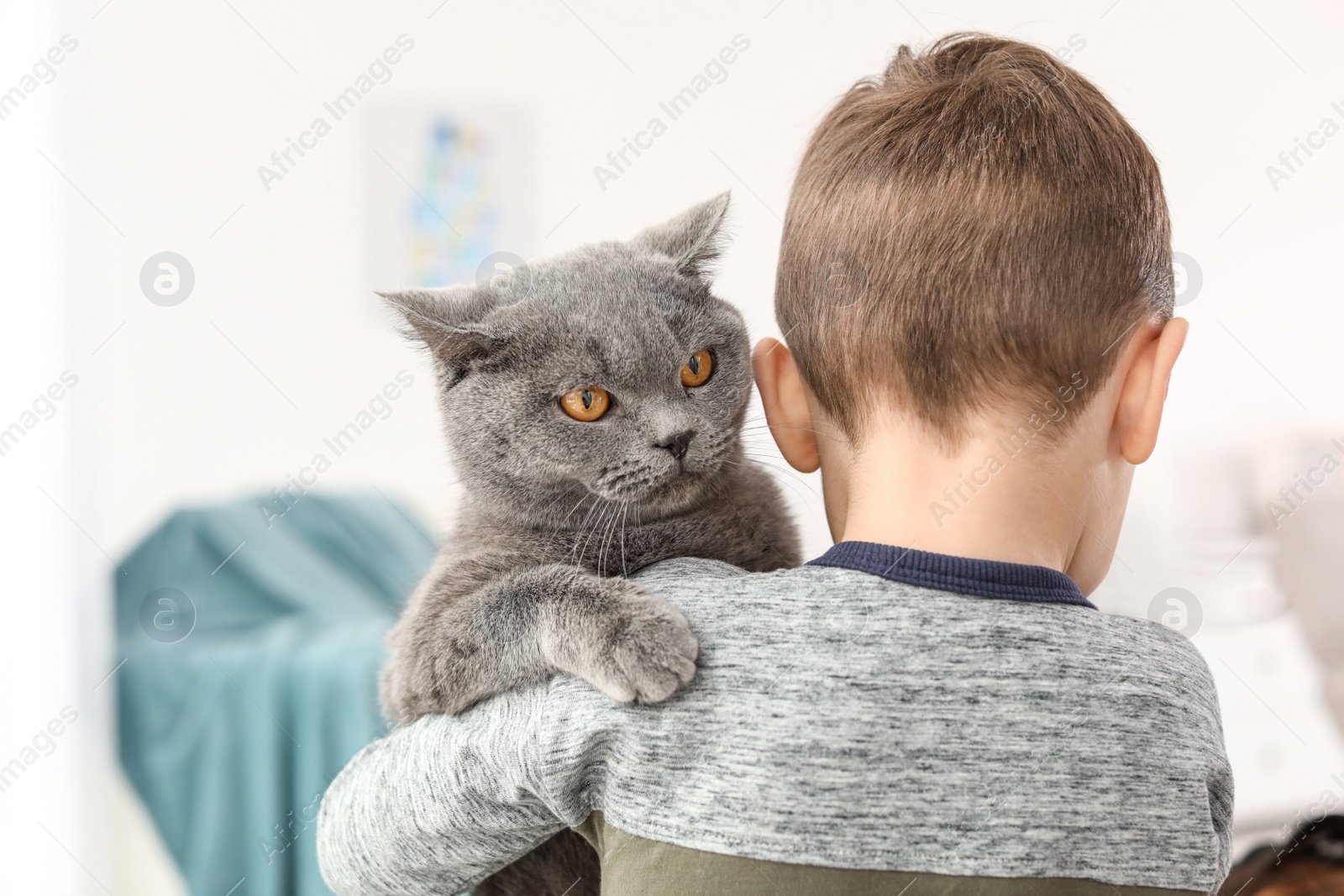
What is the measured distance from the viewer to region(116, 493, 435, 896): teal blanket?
68.0 inches

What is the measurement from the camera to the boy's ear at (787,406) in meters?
0.82

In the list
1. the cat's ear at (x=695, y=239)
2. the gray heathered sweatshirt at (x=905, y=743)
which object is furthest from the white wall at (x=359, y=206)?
the gray heathered sweatshirt at (x=905, y=743)

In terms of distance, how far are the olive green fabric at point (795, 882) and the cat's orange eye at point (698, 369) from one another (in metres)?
0.46

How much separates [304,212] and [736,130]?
1052 millimetres

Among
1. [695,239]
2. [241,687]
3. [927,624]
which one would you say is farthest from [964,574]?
[241,687]

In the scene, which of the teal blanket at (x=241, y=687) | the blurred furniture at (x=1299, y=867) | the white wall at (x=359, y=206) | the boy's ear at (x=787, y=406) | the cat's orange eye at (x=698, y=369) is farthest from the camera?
the white wall at (x=359, y=206)

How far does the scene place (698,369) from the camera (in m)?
0.94

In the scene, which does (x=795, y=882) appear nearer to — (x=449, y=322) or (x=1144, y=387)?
(x=1144, y=387)

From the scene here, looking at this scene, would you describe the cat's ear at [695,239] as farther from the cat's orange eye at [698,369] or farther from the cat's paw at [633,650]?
the cat's paw at [633,650]

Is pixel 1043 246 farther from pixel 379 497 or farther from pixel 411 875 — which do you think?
pixel 379 497

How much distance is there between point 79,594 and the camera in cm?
185

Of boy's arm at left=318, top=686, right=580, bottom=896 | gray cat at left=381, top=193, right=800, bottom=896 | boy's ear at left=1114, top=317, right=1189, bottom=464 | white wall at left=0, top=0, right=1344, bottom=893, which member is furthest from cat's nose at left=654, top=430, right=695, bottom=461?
white wall at left=0, top=0, right=1344, bottom=893

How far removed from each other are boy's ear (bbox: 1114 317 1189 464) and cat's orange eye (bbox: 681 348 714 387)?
1.26ft

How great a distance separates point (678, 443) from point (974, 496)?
0.30 m
